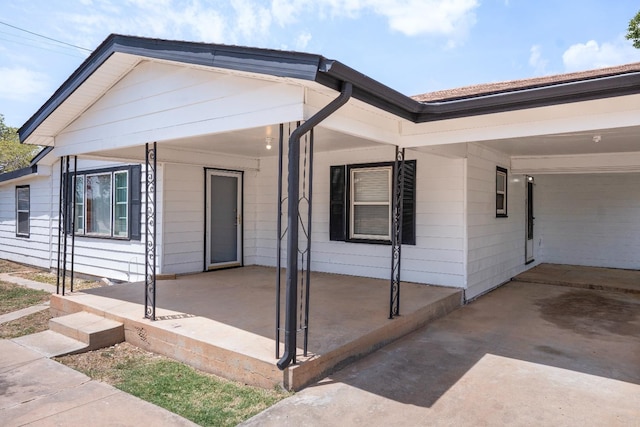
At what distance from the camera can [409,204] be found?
21.6 ft

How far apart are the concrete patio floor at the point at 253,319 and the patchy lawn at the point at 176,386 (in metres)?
0.11

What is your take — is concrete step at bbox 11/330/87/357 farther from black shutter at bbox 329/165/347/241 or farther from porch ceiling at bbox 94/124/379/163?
black shutter at bbox 329/165/347/241

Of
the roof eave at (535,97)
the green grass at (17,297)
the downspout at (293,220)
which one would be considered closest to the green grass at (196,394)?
the downspout at (293,220)

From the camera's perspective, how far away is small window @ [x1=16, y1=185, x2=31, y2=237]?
37.0 feet

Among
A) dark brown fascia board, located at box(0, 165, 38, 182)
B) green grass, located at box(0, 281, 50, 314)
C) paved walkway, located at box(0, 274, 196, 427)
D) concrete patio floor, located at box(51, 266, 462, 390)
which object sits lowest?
green grass, located at box(0, 281, 50, 314)

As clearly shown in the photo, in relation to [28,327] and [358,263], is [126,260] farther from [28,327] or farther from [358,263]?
[358,263]

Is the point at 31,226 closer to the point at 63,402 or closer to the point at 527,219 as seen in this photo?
the point at 63,402

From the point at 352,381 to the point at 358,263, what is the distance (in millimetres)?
3777

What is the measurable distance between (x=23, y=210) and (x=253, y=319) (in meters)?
10.4

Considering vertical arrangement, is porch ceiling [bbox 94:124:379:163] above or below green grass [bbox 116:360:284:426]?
above

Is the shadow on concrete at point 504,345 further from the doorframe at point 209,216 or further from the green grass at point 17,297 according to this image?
the green grass at point 17,297

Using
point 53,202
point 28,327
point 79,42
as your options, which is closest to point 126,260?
point 28,327

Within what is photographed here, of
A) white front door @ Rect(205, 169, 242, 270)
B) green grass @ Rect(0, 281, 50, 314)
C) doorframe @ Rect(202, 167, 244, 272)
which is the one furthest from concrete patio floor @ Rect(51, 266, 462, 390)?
green grass @ Rect(0, 281, 50, 314)

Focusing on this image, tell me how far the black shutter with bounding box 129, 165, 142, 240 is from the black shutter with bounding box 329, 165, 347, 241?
350 cm
